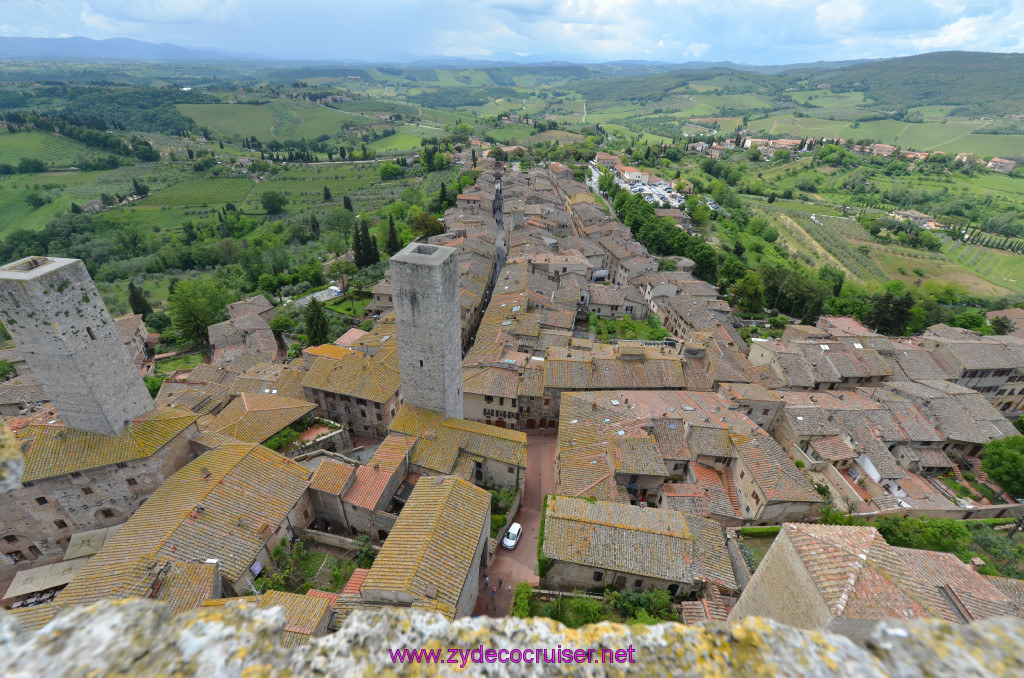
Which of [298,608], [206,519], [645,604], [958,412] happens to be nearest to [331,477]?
[206,519]

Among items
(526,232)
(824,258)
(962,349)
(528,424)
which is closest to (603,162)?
(824,258)

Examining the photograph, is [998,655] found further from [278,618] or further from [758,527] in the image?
[758,527]

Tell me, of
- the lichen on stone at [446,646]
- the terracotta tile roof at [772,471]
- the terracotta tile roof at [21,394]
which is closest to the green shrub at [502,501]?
the terracotta tile roof at [772,471]

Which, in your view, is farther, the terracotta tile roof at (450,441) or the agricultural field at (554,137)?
the agricultural field at (554,137)

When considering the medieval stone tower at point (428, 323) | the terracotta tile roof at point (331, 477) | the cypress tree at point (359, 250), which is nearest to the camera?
the terracotta tile roof at point (331, 477)

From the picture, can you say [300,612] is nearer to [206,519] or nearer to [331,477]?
[206,519]

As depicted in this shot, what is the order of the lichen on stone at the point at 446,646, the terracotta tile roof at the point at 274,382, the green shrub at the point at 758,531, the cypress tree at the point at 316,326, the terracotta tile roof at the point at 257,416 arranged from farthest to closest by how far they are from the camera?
1. the cypress tree at the point at 316,326
2. the terracotta tile roof at the point at 274,382
3. the terracotta tile roof at the point at 257,416
4. the green shrub at the point at 758,531
5. the lichen on stone at the point at 446,646

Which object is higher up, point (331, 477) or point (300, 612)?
point (300, 612)

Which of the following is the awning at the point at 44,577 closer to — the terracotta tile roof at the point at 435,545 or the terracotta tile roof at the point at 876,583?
the terracotta tile roof at the point at 435,545
